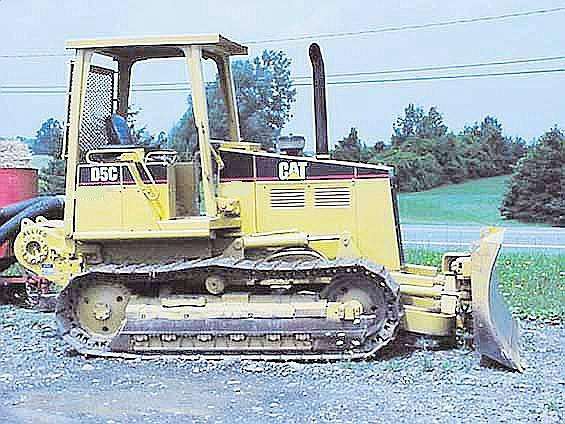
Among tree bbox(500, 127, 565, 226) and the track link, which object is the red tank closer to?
the track link

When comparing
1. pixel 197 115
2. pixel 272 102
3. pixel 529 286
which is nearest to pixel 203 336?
pixel 197 115

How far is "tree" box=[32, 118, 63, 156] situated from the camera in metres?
17.0

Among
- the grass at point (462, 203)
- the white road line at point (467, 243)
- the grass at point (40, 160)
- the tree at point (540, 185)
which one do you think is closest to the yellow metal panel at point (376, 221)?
the grass at point (40, 160)

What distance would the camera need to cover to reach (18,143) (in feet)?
52.7

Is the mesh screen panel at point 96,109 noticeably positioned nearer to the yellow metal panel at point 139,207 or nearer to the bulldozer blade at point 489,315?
the yellow metal panel at point 139,207

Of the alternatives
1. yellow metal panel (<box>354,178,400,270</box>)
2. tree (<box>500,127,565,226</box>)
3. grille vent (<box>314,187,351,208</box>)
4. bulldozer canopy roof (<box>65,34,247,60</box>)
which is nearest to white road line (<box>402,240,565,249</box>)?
tree (<box>500,127,565,226</box>)

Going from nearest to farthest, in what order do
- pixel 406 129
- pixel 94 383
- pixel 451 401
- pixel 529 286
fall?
pixel 451 401 → pixel 94 383 → pixel 529 286 → pixel 406 129

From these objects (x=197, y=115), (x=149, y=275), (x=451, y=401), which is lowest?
(x=451, y=401)

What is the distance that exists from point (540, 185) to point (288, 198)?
42.2 ft

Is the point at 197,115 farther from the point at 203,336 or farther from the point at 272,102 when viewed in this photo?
the point at 272,102

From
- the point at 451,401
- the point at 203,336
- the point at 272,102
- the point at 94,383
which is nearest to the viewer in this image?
the point at 451,401

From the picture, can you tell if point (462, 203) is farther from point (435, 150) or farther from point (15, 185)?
point (15, 185)

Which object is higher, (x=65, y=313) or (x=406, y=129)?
(x=406, y=129)

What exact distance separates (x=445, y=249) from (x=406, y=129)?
2.06 metres
